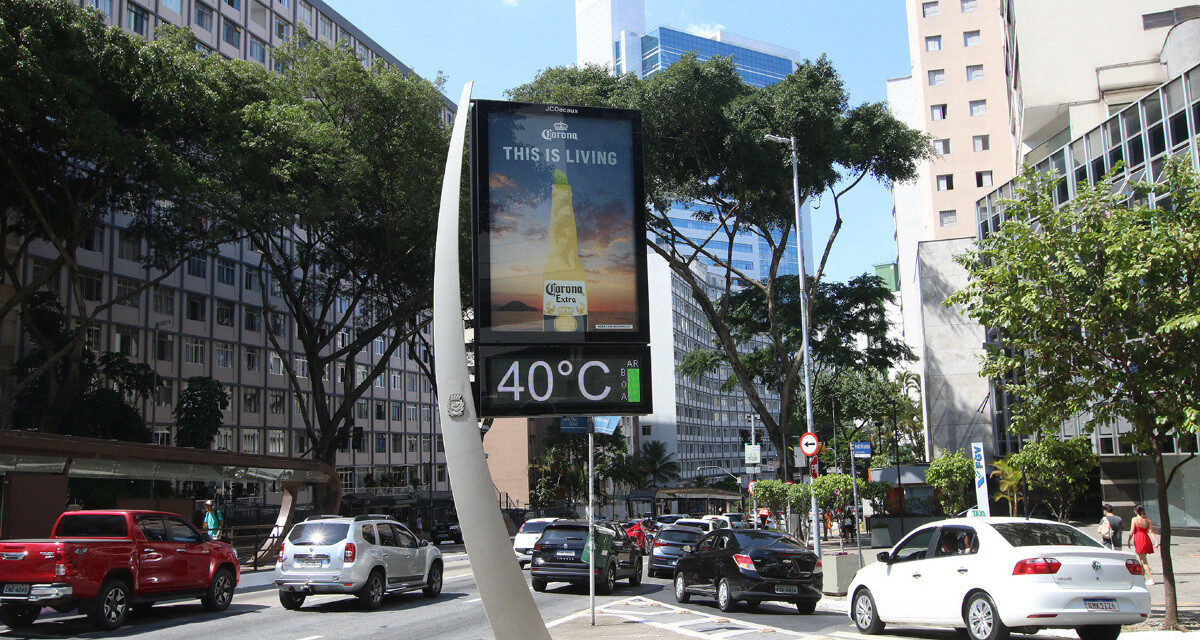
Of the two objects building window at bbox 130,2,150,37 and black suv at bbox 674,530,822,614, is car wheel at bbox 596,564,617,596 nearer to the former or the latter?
black suv at bbox 674,530,822,614

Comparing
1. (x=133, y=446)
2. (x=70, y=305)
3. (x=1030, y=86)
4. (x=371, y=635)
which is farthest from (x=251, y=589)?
(x=1030, y=86)

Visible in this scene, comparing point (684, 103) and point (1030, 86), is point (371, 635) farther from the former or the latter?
point (1030, 86)

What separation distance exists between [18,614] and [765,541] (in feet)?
39.3

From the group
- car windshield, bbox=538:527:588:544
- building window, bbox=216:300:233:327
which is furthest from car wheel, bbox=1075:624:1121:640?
building window, bbox=216:300:233:327

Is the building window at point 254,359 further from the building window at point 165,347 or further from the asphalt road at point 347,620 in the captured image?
the asphalt road at point 347,620

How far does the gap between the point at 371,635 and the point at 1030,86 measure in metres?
36.1

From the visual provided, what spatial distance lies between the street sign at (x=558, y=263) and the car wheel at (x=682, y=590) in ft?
31.6

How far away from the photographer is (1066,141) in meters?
33.8

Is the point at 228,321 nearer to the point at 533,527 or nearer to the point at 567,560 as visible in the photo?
the point at 533,527

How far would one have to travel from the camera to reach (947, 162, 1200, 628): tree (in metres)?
12.1

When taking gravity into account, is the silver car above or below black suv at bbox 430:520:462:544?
above

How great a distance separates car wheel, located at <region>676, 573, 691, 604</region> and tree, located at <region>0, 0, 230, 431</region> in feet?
66.0

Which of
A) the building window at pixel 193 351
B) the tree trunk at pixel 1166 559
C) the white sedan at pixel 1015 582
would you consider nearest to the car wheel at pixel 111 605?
the white sedan at pixel 1015 582

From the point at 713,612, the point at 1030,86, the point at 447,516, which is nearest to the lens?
the point at 713,612
